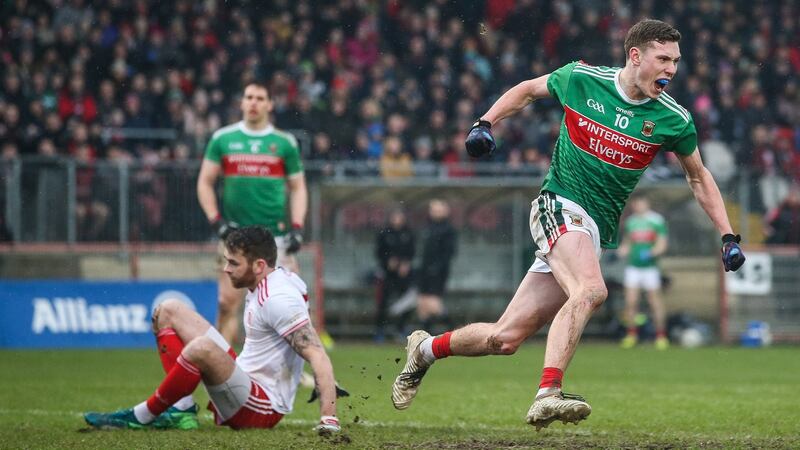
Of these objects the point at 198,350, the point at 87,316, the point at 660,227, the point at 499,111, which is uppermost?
the point at 499,111

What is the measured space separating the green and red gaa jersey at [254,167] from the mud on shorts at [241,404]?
363 cm

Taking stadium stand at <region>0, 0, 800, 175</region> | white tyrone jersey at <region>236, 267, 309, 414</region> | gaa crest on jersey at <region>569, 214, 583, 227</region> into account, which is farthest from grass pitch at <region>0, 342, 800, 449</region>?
stadium stand at <region>0, 0, 800, 175</region>

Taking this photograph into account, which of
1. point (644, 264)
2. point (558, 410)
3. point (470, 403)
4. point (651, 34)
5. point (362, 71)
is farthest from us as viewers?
point (362, 71)

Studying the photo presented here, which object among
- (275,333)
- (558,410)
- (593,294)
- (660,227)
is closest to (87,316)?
(660,227)

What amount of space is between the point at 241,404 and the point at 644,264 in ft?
39.2

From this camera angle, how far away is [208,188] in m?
11.4

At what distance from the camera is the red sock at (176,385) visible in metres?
7.50

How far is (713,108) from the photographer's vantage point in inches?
947

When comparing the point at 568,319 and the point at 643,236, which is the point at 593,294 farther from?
the point at 643,236

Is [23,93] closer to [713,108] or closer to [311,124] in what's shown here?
[311,124]

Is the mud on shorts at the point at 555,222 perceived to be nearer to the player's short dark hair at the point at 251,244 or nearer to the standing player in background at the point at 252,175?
the player's short dark hair at the point at 251,244

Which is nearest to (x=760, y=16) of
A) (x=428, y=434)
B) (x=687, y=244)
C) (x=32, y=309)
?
(x=687, y=244)

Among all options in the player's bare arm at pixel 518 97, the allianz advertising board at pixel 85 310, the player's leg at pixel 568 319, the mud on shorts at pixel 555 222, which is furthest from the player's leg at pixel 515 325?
the allianz advertising board at pixel 85 310

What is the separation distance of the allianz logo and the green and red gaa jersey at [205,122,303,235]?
19.7ft
